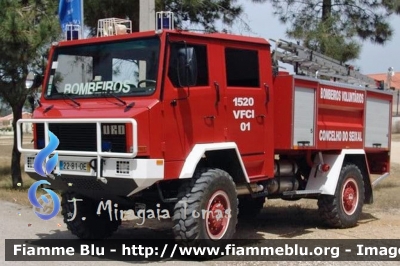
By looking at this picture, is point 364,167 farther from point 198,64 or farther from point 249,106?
point 198,64

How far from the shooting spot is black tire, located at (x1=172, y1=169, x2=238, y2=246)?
7.16 metres

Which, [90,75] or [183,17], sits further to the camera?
[183,17]

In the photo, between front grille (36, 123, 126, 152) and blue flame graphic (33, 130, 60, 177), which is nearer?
front grille (36, 123, 126, 152)

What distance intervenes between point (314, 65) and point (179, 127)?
381cm

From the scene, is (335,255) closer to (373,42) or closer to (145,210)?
(145,210)

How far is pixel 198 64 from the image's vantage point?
765 centimetres

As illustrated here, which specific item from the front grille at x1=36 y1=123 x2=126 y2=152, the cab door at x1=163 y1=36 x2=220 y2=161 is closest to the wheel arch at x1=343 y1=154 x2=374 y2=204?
the cab door at x1=163 y1=36 x2=220 y2=161

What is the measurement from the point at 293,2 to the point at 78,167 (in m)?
10.1

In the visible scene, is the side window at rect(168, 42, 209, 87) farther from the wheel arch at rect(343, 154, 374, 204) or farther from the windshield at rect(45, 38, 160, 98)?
the wheel arch at rect(343, 154, 374, 204)

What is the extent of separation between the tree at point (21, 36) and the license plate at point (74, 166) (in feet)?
18.5

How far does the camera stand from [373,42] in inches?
630

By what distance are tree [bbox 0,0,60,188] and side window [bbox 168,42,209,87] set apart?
18.8ft

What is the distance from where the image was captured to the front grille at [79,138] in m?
7.02

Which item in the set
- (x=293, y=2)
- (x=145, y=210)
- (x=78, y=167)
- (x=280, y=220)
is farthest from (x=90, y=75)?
(x=293, y=2)
